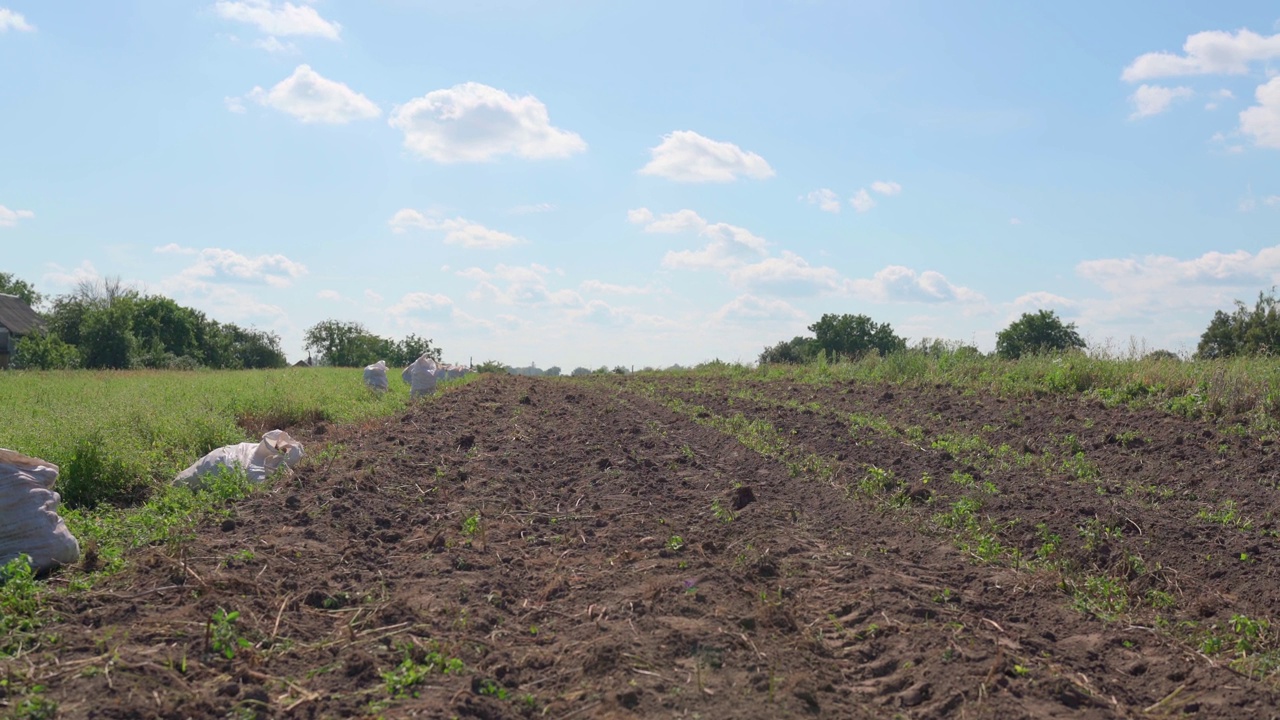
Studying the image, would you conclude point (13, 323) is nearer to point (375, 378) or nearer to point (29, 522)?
point (375, 378)

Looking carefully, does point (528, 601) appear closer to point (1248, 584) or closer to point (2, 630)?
point (2, 630)

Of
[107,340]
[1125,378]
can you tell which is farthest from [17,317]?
[1125,378]

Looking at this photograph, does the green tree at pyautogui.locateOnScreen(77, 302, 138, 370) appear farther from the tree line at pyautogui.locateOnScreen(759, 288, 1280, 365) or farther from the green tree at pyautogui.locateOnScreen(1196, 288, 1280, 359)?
the green tree at pyautogui.locateOnScreen(1196, 288, 1280, 359)

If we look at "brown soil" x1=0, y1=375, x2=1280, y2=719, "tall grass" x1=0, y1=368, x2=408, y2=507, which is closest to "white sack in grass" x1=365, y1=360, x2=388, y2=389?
"tall grass" x1=0, y1=368, x2=408, y2=507

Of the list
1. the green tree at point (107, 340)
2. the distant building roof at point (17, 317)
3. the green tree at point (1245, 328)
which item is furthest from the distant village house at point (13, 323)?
the green tree at point (1245, 328)

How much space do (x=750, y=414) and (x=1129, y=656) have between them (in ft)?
34.8

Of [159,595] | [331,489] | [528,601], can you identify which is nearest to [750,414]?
[331,489]

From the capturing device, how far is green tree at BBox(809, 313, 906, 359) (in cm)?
5044

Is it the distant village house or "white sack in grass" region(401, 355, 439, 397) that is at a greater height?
the distant village house

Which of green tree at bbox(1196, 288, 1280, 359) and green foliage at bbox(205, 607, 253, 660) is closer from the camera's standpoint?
green foliage at bbox(205, 607, 253, 660)

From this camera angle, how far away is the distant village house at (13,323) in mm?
44500

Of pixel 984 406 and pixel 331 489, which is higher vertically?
pixel 984 406

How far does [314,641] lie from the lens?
14.7 feet

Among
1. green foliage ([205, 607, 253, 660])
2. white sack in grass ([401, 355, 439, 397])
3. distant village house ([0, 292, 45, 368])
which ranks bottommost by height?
green foliage ([205, 607, 253, 660])
